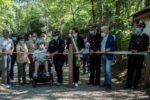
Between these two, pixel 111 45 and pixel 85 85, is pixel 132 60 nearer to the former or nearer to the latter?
pixel 111 45

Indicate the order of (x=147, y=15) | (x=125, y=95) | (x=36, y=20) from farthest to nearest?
(x=36, y=20)
(x=147, y=15)
(x=125, y=95)

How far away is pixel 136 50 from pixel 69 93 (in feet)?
8.87

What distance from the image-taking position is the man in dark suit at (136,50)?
14.1 m

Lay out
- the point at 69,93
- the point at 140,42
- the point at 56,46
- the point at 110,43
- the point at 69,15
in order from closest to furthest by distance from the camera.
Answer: the point at 69,93 < the point at 140,42 < the point at 110,43 < the point at 56,46 < the point at 69,15

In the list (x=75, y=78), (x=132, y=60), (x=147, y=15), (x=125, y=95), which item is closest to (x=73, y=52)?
(x=75, y=78)

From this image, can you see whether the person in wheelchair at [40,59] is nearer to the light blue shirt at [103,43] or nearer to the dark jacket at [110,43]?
the light blue shirt at [103,43]

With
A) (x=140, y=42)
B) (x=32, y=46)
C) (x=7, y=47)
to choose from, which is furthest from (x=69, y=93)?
(x=32, y=46)

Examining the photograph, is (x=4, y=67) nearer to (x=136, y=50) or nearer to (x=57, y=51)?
(x=57, y=51)

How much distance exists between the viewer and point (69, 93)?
13.4 metres

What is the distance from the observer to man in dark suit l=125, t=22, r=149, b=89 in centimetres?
1409

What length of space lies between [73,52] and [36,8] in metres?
69.8

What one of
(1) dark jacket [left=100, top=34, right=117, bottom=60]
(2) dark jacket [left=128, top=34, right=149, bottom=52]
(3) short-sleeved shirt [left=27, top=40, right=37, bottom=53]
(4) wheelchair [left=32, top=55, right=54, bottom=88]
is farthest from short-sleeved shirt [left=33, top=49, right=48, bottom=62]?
(2) dark jacket [left=128, top=34, right=149, bottom=52]

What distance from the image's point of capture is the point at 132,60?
47.1ft

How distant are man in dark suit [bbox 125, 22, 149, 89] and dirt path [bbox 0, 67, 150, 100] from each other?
0.55 metres
